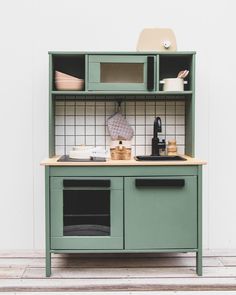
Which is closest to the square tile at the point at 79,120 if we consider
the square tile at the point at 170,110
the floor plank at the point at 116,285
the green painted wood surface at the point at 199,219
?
the square tile at the point at 170,110

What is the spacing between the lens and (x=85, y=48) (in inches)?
142

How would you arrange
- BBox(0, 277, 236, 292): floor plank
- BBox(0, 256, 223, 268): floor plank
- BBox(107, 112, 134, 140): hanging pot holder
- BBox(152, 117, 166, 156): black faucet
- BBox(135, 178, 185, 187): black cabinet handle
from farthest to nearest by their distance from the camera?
BBox(107, 112, 134, 140): hanging pot holder
BBox(152, 117, 166, 156): black faucet
BBox(0, 256, 223, 268): floor plank
BBox(135, 178, 185, 187): black cabinet handle
BBox(0, 277, 236, 292): floor plank

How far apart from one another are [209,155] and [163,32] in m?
1.11

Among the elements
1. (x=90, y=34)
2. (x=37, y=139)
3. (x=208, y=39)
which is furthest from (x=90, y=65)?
(x=208, y=39)

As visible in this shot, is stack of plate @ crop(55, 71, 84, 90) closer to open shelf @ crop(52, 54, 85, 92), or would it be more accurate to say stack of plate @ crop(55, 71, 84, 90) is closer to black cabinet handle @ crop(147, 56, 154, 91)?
open shelf @ crop(52, 54, 85, 92)

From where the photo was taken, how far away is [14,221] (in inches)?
144

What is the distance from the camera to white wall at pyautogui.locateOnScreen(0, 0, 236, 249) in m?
3.60

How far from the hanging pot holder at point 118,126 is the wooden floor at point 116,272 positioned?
100 centimetres

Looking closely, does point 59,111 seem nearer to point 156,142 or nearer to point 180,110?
point 156,142

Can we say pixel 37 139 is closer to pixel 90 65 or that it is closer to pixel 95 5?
pixel 90 65

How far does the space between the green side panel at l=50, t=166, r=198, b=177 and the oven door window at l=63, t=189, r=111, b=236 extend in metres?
0.13

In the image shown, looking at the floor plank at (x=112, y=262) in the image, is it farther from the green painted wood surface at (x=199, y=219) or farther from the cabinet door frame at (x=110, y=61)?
the cabinet door frame at (x=110, y=61)

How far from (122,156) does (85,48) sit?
1.00 meters

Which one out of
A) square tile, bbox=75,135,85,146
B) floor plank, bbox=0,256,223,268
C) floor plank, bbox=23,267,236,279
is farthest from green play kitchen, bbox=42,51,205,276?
floor plank, bbox=0,256,223,268
